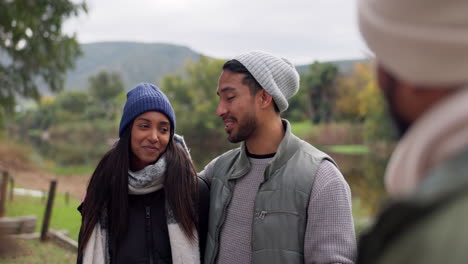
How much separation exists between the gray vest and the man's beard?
0.12 meters

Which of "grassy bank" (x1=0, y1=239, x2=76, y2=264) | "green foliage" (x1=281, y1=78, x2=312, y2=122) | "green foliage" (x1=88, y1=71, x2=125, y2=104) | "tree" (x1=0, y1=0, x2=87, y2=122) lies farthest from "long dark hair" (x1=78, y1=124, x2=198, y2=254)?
"green foliage" (x1=88, y1=71, x2=125, y2=104)

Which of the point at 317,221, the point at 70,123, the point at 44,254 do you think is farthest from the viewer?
the point at 70,123

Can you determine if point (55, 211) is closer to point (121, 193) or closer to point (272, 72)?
point (121, 193)

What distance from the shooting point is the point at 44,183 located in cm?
1659

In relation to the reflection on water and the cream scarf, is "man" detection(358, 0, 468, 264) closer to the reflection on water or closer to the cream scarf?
the cream scarf

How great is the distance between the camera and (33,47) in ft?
28.7

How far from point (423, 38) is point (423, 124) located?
0.17 meters

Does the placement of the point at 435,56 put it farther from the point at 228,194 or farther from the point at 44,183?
the point at 44,183

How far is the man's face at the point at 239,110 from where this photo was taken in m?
2.63

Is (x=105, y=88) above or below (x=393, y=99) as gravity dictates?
above

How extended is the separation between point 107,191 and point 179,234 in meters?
0.54

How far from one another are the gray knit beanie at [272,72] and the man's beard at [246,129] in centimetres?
19

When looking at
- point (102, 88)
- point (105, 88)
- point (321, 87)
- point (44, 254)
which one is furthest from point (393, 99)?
point (102, 88)

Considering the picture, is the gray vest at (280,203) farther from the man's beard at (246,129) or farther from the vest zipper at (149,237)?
the vest zipper at (149,237)
